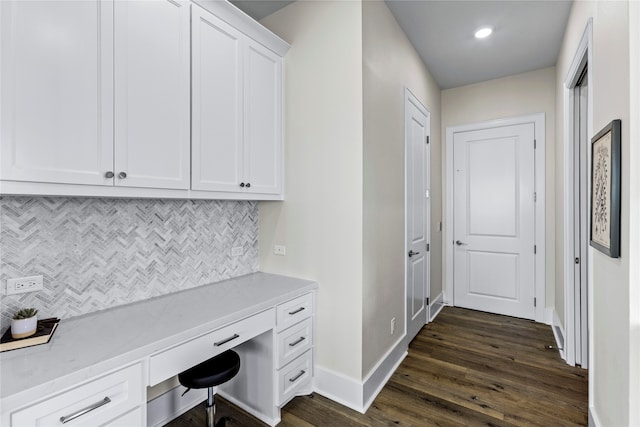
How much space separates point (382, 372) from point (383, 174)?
4.87 ft

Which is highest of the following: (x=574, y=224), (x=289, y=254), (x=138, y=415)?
(x=574, y=224)

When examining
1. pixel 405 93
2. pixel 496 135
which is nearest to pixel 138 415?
pixel 405 93

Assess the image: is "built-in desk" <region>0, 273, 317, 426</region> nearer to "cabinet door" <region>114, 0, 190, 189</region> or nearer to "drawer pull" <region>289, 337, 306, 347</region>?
"drawer pull" <region>289, 337, 306, 347</region>

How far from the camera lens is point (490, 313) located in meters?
3.81

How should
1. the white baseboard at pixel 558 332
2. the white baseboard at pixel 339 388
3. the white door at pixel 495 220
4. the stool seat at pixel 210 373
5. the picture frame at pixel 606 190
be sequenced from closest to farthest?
the picture frame at pixel 606 190 < the stool seat at pixel 210 373 < the white baseboard at pixel 339 388 < the white baseboard at pixel 558 332 < the white door at pixel 495 220

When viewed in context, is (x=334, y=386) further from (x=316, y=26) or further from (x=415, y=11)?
(x=415, y=11)

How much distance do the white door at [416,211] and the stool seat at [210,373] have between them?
Answer: 179 centimetres

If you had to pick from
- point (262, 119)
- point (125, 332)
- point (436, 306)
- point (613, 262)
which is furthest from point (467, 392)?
point (262, 119)

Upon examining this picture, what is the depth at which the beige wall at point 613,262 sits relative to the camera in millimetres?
1252

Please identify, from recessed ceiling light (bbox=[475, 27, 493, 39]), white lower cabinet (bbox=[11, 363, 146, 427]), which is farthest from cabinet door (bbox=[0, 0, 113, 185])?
recessed ceiling light (bbox=[475, 27, 493, 39])

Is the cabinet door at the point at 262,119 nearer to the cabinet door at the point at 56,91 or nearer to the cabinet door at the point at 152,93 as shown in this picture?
the cabinet door at the point at 152,93

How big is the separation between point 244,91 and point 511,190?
3247 millimetres

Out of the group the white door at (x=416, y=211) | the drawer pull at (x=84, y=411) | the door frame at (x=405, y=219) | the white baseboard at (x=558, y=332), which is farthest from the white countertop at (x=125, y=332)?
the white baseboard at (x=558, y=332)

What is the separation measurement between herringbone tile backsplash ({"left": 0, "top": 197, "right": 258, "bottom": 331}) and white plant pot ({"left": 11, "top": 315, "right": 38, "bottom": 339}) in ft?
0.52
